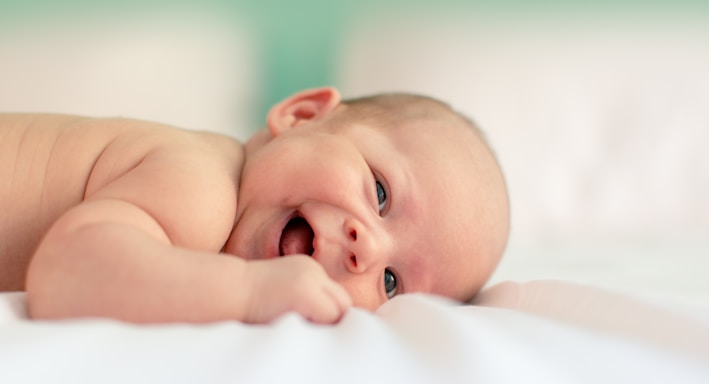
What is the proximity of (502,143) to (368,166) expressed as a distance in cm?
82

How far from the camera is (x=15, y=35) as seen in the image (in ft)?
6.63

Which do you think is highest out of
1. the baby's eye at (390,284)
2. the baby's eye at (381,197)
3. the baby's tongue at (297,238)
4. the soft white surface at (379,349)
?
the soft white surface at (379,349)

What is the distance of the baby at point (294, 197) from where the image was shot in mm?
848

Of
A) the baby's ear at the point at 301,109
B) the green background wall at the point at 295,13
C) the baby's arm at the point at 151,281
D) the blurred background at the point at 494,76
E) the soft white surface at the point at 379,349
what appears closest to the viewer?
the soft white surface at the point at 379,349

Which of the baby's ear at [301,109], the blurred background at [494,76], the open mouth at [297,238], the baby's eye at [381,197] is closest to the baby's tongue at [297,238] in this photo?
the open mouth at [297,238]

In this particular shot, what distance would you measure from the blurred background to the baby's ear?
0.52m

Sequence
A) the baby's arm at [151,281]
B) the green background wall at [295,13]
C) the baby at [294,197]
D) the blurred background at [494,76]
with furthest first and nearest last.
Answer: the green background wall at [295,13] → the blurred background at [494,76] → the baby at [294,197] → the baby's arm at [151,281]

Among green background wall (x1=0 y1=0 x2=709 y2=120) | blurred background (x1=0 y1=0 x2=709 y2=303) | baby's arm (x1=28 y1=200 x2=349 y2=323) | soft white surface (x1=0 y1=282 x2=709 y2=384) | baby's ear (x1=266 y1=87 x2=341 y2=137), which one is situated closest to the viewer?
soft white surface (x1=0 y1=282 x2=709 y2=384)

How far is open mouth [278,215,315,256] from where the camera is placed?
3.36ft

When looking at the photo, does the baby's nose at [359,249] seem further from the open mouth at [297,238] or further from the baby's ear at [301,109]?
the baby's ear at [301,109]

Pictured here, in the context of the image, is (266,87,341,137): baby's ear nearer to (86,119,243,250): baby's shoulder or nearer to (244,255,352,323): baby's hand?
(86,119,243,250): baby's shoulder

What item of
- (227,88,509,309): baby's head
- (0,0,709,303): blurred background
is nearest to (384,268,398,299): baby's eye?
(227,88,509,309): baby's head

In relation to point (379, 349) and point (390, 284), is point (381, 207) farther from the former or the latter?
point (379, 349)

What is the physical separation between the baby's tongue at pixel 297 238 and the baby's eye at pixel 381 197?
10 centimetres
